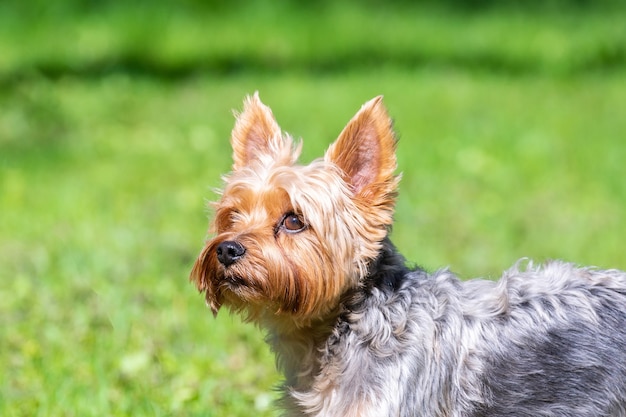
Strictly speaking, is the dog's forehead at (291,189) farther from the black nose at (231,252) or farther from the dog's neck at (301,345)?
the dog's neck at (301,345)

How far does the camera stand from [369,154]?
4.32m

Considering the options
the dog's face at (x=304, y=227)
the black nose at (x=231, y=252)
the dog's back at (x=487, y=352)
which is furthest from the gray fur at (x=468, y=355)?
the black nose at (x=231, y=252)

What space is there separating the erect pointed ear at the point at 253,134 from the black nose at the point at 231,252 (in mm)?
560

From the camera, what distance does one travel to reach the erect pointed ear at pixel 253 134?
459 cm

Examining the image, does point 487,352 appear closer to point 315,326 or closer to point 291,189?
point 315,326

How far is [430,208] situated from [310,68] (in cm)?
615

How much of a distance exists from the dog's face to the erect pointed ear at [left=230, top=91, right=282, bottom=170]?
174 mm

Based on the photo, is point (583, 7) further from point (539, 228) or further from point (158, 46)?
point (539, 228)

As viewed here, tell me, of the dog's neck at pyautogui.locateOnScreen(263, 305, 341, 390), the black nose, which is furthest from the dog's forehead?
the dog's neck at pyautogui.locateOnScreen(263, 305, 341, 390)

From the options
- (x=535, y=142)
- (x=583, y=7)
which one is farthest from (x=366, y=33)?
(x=535, y=142)

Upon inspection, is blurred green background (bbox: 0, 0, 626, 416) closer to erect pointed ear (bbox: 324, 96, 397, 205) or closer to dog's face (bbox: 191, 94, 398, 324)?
dog's face (bbox: 191, 94, 398, 324)

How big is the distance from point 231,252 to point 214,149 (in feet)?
22.2

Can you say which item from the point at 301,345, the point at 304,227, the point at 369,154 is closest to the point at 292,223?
the point at 304,227

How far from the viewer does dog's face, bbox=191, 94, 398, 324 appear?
4129 millimetres
